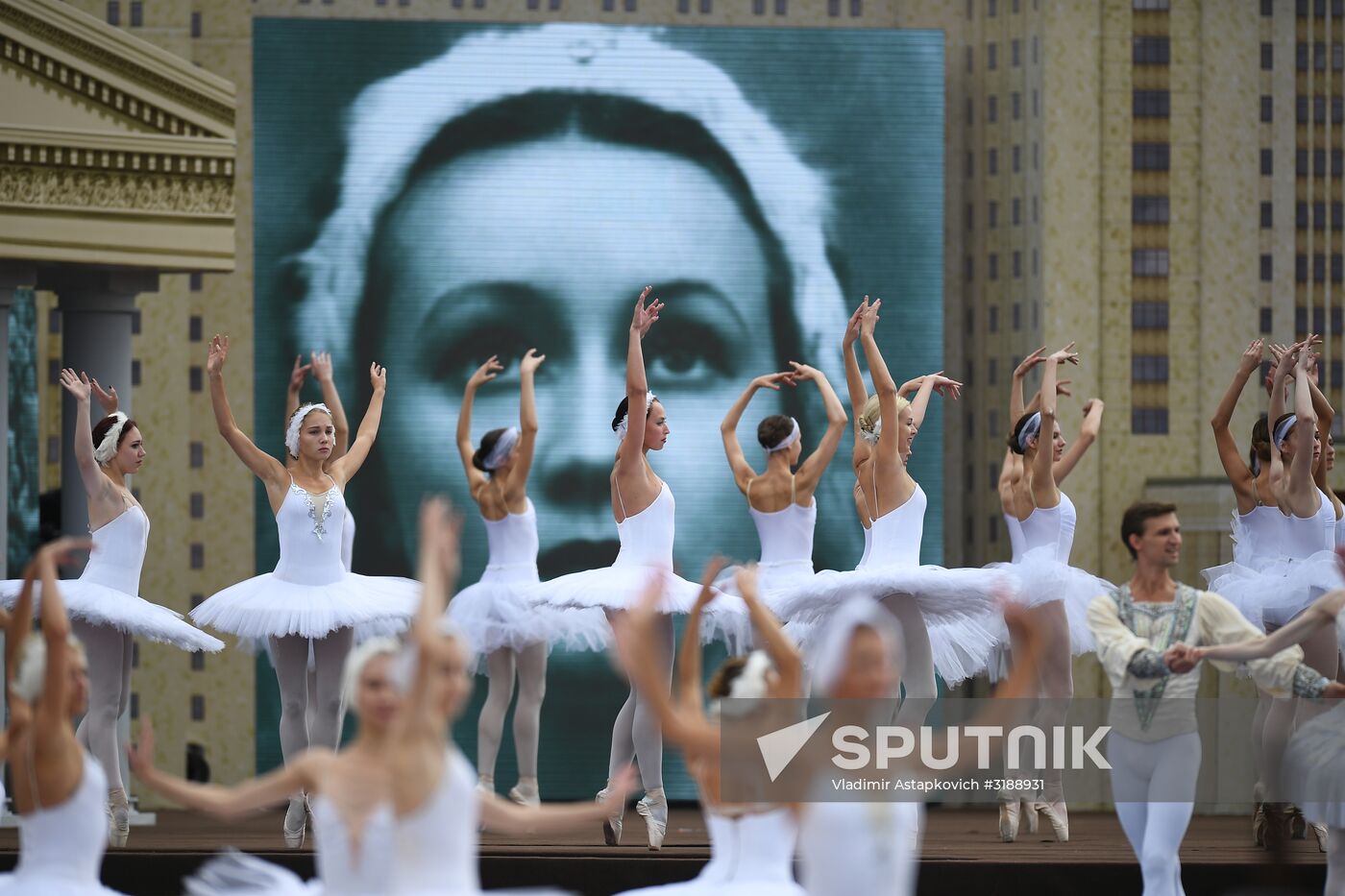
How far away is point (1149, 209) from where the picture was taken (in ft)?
50.1

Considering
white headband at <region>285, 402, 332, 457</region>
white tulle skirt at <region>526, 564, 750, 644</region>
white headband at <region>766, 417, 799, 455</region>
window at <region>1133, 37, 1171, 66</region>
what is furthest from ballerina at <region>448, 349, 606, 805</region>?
window at <region>1133, 37, 1171, 66</region>

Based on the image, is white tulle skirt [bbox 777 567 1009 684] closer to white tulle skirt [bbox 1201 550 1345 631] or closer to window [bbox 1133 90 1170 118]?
white tulle skirt [bbox 1201 550 1345 631]

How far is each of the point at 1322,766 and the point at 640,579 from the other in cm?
274

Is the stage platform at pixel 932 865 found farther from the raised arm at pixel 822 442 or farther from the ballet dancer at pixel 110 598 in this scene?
the raised arm at pixel 822 442

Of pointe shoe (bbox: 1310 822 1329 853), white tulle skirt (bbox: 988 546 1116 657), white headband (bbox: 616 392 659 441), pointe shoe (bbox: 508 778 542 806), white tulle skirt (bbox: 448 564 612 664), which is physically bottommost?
pointe shoe (bbox: 1310 822 1329 853)

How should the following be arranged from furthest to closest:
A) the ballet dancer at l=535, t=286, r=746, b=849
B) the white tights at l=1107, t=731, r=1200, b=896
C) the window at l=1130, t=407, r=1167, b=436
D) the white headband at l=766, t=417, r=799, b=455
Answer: the window at l=1130, t=407, r=1167, b=436 → the white headband at l=766, t=417, r=799, b=455 → the ballet dancer at l=535, t=286, r=746, b=849 → the white tights at l=1107, t=731, r=1200, b=896

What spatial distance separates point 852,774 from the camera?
5289 mm

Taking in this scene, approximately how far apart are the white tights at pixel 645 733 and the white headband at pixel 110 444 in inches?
92.0

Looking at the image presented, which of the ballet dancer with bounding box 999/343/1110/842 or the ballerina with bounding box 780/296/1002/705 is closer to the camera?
the ballerina with bounding box 780/296/1002/705

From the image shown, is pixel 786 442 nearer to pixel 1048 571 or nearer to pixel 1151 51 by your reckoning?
pixel 1048 571

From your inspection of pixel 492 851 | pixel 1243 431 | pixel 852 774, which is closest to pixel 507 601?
pixel 492 851

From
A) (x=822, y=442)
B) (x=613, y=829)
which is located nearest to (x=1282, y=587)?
(x=822, y=442)

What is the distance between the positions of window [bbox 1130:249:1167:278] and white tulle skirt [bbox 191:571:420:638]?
29.4 ft

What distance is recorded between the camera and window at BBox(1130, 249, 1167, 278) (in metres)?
15.3
